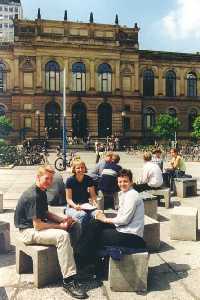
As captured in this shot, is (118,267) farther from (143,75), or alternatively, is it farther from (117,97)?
(143,75)

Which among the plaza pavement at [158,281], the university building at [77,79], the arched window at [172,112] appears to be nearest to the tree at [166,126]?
the university building at [77,79]

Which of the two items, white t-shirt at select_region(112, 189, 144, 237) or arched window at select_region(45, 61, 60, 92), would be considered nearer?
white t-shirt at select_region(112, 189, 144, 237)

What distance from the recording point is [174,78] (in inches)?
2377

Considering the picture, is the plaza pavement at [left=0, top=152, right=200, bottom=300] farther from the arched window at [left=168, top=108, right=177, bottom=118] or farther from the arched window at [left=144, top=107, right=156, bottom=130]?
the arched window at [left=168, top=108, right=177, bottom=118]

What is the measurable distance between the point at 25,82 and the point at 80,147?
36.4 feet

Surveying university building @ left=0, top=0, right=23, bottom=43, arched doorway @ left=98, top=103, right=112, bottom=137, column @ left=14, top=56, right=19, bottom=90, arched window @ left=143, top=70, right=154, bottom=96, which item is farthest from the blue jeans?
university building @ left=0, top=0, right=23, bottom=43

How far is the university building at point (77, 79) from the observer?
53.2m

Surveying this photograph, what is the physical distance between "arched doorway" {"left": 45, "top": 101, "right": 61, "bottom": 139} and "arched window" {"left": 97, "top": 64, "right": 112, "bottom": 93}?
20.4 feet

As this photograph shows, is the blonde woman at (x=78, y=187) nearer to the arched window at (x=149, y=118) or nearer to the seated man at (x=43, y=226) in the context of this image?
the seated man at (x=43, y=226)

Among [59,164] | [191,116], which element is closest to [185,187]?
[59,164]

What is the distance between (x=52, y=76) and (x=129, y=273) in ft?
163

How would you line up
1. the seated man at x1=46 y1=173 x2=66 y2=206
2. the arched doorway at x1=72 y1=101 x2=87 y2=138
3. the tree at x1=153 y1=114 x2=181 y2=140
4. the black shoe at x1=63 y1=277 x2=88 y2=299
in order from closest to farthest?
the black shoe at x1=63 y1=277 x2=88 y2=299 < the seated man at x1=46 y1=173 x2=66 y2=206 < the tree at x1=153 y1=114 x2=181 y2=140 < the arched doorway at x1=72 y1=101 x2=87 y2=138

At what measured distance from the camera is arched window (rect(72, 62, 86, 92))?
54969mm

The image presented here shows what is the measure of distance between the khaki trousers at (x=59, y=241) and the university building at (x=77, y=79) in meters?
45.1
